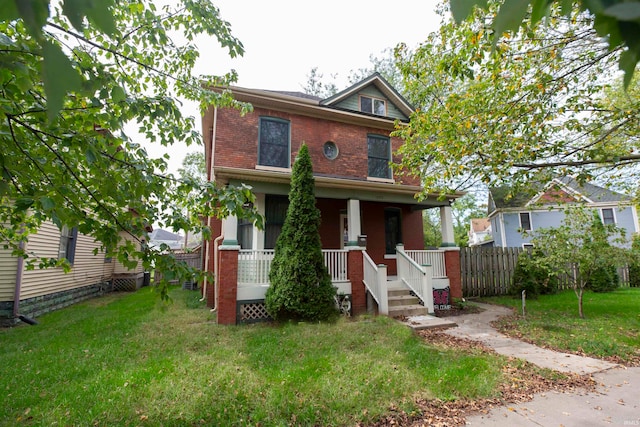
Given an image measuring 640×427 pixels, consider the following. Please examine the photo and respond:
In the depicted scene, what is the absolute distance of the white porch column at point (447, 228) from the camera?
10297 mm

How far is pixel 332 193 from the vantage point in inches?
353

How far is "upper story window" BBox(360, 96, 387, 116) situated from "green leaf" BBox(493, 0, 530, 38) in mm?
11888

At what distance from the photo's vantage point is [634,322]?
7223 millimetres

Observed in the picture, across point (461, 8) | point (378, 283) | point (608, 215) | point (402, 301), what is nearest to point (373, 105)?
point (378, 283)

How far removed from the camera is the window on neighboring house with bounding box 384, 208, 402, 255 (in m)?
11.5

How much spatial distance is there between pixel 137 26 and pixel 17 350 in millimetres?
6087

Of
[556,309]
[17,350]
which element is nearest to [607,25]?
[17,350]

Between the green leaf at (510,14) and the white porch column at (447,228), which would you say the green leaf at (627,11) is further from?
the white porch column at (447,228)

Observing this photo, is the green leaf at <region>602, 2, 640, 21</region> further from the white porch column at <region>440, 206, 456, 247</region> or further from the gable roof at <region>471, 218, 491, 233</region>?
the gable roof at <region>471, 218, 491, 233</region>

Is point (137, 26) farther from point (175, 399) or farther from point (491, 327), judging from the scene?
point (491, 327)

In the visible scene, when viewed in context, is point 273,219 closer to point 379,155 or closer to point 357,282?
point 357,282

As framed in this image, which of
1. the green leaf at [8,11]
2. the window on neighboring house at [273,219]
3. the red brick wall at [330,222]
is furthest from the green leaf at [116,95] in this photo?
the red brick wall at [330,222]

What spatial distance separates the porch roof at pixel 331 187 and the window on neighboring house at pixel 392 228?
Answer: 1403 mm

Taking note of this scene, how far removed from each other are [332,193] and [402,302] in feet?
12.2
